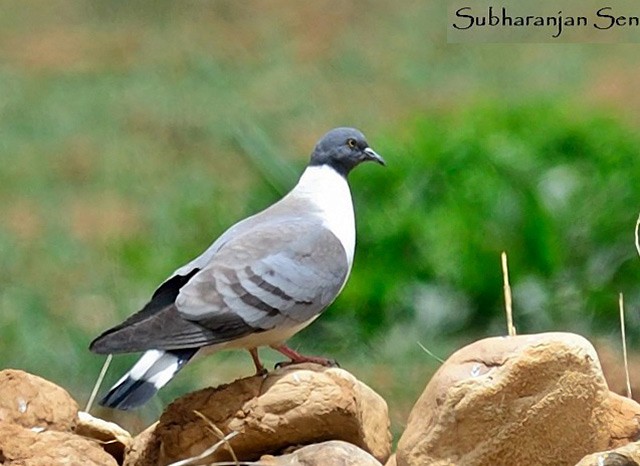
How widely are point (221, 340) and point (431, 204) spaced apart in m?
1.54

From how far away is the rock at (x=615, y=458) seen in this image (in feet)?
7.27

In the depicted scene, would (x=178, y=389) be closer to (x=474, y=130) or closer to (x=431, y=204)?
(x=431, y=204)

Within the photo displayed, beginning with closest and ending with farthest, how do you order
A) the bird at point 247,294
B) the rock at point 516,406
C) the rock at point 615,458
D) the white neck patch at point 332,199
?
the rock at point 615,458, the rock at point 516,406, the bird at point 247,294, the white neck patch at point 332,199

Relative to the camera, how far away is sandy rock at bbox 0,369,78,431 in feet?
8.38

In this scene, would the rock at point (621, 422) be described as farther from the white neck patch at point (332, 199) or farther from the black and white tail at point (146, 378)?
the black and white tail at point (146, 378)

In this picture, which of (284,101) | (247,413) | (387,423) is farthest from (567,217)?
(284,101)

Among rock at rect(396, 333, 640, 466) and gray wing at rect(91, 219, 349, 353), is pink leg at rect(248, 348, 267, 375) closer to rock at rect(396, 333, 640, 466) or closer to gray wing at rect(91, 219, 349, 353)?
gray wing at rect(91, 219, 349, 353)

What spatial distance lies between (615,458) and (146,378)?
728 millimetres

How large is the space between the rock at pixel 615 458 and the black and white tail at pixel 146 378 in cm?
66

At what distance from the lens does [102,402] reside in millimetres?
2469

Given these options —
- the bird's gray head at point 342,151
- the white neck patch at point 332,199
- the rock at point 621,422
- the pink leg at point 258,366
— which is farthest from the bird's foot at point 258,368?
the rock at point 621,422

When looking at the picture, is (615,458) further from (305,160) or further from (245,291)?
(305,160)

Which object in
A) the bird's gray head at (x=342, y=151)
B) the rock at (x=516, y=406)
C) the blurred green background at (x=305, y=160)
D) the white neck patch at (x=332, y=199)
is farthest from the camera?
the blurred green background at (x=305, y=160)

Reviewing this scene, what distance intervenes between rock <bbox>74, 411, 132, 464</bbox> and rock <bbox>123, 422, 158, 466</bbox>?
0.04m
